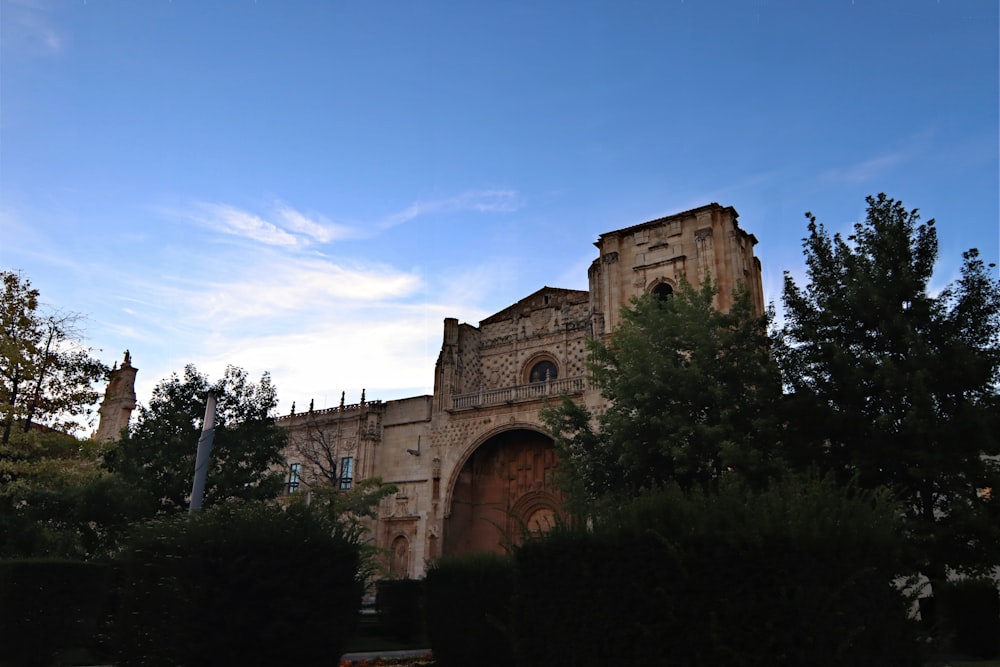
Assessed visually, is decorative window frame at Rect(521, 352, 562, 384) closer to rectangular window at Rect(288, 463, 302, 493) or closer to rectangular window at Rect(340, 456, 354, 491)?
rectangular window at Rect(340, 456, 354, 491)

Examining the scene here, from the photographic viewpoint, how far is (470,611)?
35.5ft

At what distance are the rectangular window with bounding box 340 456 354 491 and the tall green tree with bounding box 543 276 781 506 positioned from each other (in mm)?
17741

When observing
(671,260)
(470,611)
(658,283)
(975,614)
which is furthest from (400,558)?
(975,614)

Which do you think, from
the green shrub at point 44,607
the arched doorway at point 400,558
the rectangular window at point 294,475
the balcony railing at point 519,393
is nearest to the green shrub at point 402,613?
the green shrub at point 44,607

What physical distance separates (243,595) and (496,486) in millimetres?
23110

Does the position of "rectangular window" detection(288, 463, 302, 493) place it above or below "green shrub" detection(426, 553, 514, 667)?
above

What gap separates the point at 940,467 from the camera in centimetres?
1147

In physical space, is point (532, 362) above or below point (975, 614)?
above

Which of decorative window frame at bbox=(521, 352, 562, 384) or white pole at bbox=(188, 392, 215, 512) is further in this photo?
decorative window frame at bbox=(521, 352, 562, 384)

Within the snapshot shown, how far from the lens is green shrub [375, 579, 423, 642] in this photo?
59.2 ft

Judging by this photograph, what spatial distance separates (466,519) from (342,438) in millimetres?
7745

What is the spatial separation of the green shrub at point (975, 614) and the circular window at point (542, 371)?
17978mm

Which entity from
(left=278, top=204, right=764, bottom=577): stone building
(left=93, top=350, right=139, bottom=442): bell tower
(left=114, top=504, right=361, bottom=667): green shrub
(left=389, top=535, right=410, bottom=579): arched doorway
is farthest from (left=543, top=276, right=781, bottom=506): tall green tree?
(left=93, top=350, right=139, bottom=442): bell tower

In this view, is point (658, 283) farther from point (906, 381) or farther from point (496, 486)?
point (906, 381)
